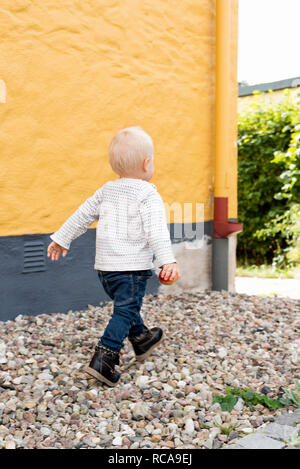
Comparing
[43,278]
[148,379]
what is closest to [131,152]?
[148,379]

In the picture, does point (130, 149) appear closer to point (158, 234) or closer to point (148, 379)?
point (158, 234)

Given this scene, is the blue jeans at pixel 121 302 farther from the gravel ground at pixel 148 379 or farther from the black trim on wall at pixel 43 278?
the black trim on wall at pixel 43 278

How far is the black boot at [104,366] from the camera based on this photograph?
2410 mm

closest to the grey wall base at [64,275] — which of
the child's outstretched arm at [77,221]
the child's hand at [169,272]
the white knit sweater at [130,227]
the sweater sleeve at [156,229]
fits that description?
the child's outstretched arm at [77,221]

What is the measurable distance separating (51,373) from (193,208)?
87.0 inches

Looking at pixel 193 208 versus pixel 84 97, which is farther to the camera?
pixel 193 208

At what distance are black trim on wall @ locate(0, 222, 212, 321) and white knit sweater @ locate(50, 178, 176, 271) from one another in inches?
33.7

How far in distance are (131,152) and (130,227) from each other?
1.23 ft

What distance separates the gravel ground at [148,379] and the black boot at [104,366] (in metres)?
0.05

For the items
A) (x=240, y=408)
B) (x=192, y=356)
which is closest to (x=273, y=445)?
(x=240, y=408)

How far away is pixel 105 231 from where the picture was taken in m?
2.55

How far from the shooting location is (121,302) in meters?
2.51

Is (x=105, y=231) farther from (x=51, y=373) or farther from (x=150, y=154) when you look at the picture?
(x=51, y=373)

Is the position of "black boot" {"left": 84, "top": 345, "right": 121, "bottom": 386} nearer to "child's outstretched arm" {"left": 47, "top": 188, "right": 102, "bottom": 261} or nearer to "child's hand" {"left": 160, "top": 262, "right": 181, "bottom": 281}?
"child's hand" {"left": 160, "top": 262, "right": 181, "bottom": 281}
